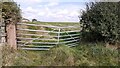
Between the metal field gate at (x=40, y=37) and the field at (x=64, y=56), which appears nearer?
the field at (x=64, y=56)

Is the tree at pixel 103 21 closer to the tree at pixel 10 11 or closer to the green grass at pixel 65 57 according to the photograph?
the green grass at pixel 65 57

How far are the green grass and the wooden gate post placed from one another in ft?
0.99

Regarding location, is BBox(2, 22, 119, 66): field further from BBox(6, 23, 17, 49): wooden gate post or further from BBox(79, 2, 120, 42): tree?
BBox(79, 2, 120, 42): tree

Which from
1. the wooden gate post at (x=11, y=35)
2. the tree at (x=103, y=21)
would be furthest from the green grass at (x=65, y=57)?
the tree at (x=103, y=21)

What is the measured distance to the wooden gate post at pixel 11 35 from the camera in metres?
7.97

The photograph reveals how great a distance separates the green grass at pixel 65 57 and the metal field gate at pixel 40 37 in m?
0.34

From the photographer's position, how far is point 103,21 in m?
9.44

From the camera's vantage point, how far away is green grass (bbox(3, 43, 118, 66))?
767 cm

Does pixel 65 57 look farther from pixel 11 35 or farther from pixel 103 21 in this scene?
pixel 103 21

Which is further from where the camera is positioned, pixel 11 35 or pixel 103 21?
pixel 103 21

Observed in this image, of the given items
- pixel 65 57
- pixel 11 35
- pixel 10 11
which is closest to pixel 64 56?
pixel 65 57

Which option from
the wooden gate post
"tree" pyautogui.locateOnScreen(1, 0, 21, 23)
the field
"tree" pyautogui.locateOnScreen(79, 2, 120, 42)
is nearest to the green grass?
the field

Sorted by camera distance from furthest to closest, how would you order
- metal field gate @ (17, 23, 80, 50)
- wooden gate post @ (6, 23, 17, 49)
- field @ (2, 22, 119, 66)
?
metal field gate @ (17, 23, 80, 50), wooden gate post @ (6, 23, 17, 49), field @ (2, 22, 119, 66)

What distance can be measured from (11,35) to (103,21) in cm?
371
